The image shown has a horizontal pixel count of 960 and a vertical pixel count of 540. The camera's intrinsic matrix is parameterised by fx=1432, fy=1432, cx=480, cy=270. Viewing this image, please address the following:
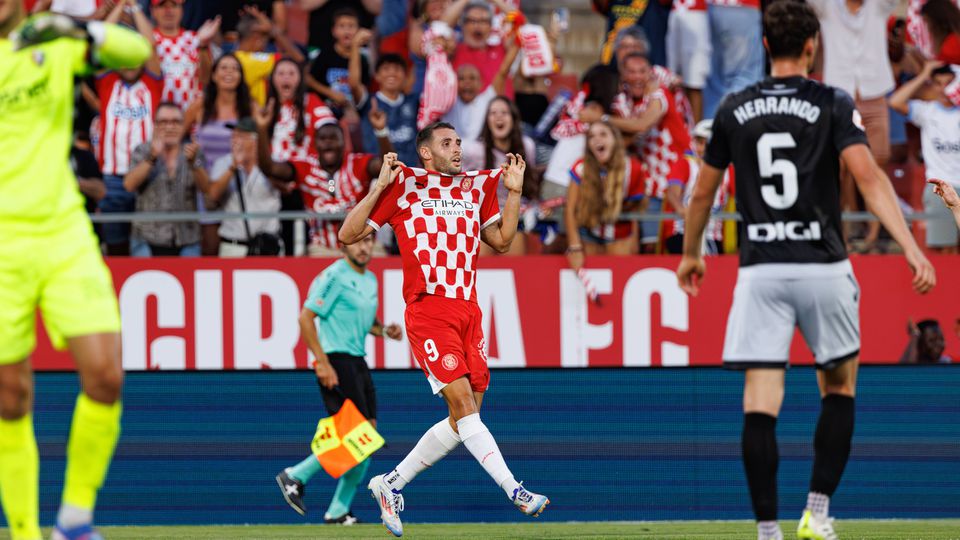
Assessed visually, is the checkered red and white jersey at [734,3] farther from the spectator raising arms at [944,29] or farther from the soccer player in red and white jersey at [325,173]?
the soccer player in red and white jersey at [325,173]

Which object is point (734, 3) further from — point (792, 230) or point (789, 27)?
point (792, 230)

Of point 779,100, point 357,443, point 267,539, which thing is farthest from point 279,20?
point 779,100

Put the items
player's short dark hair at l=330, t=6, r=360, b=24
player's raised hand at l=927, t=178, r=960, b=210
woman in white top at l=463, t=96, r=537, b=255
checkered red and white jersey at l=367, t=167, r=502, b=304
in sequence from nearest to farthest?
1. player's raised hand at l=927, t=178, r=960, b=210
2. checkered red and white jersey at l=367, t=167, r=502, b=304
3. woman in white top at l=463, t=96, r=537, b=255
4. player's short dark hair at l=330, t=6, r=360, b=24

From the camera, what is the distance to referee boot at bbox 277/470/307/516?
1104 centimetres

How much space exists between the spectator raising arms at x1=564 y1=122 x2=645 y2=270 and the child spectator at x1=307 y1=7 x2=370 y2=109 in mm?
2680

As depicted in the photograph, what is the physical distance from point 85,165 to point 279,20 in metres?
2.84

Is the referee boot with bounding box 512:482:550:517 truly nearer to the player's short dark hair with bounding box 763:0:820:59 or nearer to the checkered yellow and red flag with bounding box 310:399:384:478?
the checkered yellow and red flag with bounding box 310:399:384:478

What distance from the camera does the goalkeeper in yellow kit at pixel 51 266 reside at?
5672 millimetres

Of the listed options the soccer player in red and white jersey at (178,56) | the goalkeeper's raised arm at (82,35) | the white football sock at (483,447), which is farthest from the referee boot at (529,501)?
the soccer player in red and white jersey at (178,56)

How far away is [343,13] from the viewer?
1476 cm

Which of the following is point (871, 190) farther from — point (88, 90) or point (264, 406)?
point (88, 90)

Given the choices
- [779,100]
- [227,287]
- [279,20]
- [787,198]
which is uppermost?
[279,20]

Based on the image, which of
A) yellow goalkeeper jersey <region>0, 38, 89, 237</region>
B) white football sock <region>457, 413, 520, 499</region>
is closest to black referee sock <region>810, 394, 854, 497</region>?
white football sock <region>457, 413, 520, 499</region>

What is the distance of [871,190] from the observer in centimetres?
638
